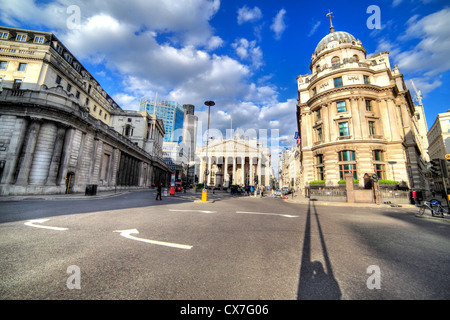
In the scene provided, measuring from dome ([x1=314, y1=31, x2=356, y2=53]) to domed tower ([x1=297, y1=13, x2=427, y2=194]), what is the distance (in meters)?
1.46

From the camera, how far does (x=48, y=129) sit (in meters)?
19.0

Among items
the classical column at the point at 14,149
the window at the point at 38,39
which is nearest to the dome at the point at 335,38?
the classical column at the point at 14,149

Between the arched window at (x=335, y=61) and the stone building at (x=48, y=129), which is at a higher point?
the arched window at (x=335, y=61)

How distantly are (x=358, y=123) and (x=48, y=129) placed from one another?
38530 mm

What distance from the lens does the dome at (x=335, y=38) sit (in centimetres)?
3130

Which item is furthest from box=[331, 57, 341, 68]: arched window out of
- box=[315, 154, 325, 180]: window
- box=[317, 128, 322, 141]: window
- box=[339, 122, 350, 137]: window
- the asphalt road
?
the asphalt road

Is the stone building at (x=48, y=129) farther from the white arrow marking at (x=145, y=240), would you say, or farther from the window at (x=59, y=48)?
the white arrow marking at (x=145, y=240)

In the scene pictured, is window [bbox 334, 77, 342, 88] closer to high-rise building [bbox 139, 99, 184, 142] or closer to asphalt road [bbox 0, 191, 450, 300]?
asphalt road [bbox 0, 191, 450, 300]

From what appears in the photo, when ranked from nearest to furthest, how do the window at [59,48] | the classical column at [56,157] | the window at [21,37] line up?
1. the classical column at [56,157]
2. the window at [21,37]
3. the window at [59,48]

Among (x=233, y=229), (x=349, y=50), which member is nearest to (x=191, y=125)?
(x=349, y=50)

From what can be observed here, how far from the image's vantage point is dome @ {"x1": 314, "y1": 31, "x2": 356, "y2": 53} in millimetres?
31297
